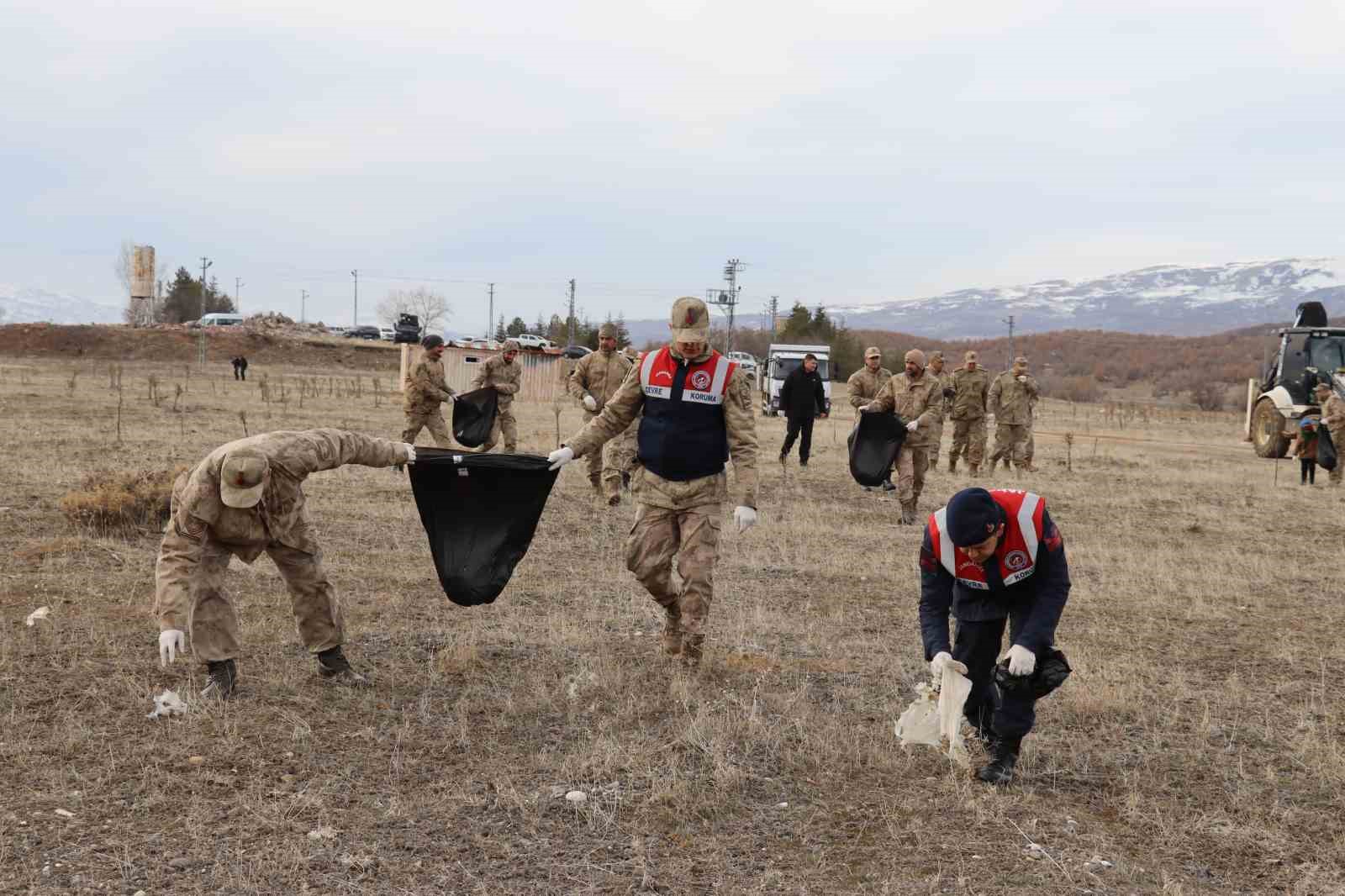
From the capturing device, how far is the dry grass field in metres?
4.22

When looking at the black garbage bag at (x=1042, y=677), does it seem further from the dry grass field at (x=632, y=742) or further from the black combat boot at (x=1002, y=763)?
the dry grass field at (x=632, y=742)

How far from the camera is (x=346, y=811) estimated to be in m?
4.57

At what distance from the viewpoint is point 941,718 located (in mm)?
4941

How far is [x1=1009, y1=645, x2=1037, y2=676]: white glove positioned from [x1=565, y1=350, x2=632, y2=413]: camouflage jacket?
8303 millimetres

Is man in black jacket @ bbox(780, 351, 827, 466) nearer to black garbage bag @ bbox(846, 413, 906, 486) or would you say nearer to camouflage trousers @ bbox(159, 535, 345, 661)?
black garbage bag @ bbox(846, 413, 906, 486)

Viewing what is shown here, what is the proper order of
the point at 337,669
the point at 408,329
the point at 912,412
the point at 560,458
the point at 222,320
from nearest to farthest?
the point at 337,669, the point at 560,458, the point at 912,412, the point at 408,329, the point at 222,320

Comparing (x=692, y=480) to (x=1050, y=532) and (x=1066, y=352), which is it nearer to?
(x=1050, y=532)

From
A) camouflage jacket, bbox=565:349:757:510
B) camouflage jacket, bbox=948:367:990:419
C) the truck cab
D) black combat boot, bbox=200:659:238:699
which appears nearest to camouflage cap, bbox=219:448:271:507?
black combat boot, bbox=200:659:238:699

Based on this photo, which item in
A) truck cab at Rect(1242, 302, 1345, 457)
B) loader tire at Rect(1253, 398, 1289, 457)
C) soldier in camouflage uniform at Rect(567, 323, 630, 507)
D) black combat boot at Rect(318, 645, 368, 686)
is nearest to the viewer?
black combat boot at Rect(318, 645, 368, 686)

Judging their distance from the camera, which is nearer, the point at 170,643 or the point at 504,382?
the point at 170,643

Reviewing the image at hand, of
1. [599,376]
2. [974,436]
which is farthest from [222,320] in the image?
[599,376]

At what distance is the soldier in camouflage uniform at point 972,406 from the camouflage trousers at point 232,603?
1240 centimetres

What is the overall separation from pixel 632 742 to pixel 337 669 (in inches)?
68.3

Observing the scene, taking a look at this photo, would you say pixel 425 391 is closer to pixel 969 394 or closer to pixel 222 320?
pixel 969 394
